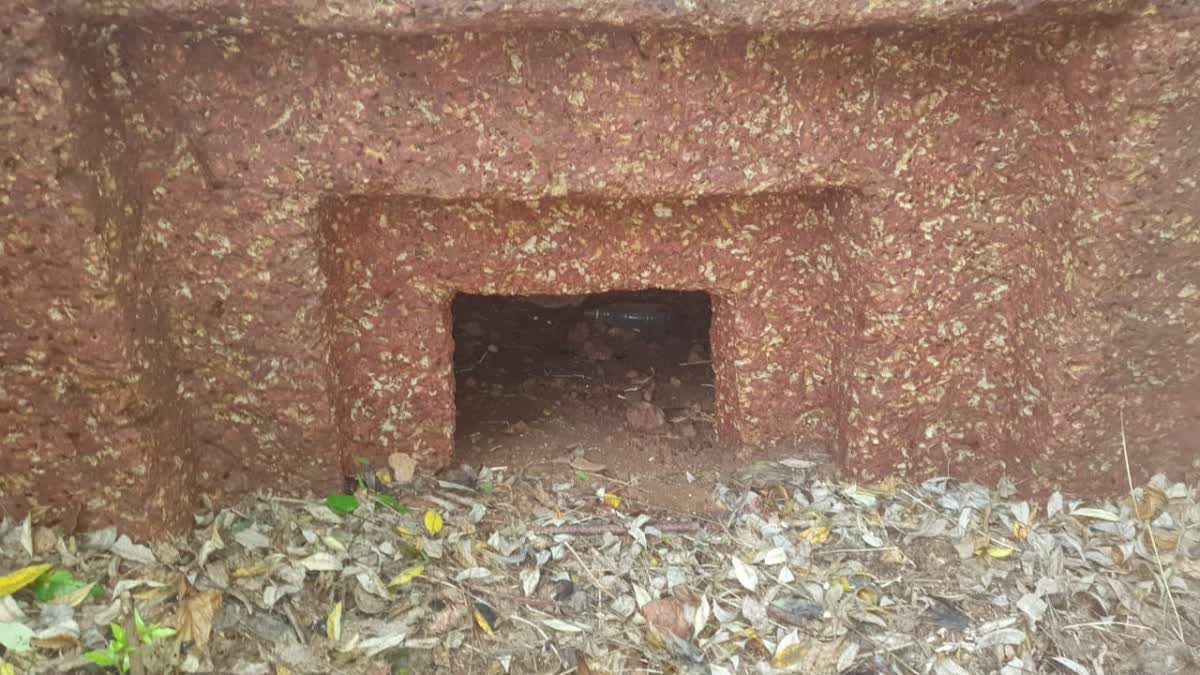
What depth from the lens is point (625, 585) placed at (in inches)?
72.5

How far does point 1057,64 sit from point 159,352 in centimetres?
168

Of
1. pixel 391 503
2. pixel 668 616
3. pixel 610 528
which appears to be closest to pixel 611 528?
pixel 610 528

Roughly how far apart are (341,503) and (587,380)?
2.97ft

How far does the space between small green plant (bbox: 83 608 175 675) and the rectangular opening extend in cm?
79

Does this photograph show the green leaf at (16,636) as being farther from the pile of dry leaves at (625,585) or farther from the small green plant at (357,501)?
the small green plant at (357,501)

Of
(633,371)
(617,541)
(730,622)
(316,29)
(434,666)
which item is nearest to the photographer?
(316,29)

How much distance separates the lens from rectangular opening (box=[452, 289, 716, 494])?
2312mm

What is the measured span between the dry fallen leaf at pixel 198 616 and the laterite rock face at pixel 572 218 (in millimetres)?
217

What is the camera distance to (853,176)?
1.79 metres

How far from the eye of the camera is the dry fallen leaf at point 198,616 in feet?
5.19

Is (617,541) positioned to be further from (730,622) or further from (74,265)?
(74,265)

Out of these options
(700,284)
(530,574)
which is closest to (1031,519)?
(700,284)

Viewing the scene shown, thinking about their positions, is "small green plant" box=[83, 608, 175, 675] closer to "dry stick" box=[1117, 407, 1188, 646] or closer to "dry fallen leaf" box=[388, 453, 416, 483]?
"dry fallen leaf" box=[388, 453, 416, 483]

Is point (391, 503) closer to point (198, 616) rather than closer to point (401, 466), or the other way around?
point (401, 466)
